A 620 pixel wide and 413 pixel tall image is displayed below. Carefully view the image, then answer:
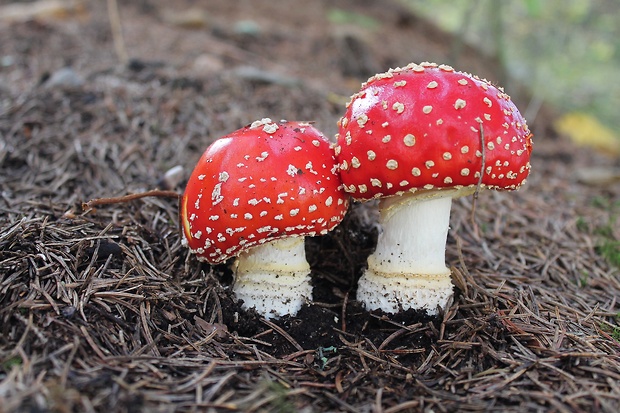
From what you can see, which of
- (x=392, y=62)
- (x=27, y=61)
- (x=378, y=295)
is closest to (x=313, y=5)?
(x=392, y=62)

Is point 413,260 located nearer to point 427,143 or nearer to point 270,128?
point 427,143

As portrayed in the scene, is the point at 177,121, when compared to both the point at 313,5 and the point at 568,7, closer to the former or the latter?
the point at 313,5

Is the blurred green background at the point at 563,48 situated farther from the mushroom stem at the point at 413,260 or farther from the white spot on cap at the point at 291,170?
the white spot on cap at the point at 291,170

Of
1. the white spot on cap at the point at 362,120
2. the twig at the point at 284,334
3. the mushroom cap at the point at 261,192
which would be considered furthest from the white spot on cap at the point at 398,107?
the twig at the point at 284,334

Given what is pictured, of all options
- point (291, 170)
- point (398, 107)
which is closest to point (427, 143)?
point (398, 107)

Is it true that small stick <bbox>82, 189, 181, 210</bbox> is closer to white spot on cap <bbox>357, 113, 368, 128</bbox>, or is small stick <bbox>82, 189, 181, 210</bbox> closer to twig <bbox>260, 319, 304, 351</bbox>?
twig <bbox>260, 319, 304, 351</bbox>

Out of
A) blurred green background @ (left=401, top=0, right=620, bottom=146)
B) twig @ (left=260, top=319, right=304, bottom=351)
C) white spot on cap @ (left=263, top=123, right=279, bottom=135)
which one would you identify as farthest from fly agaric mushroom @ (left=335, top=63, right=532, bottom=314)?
blurred green background @ (left=401, top=0, right=620, bottom=146)
